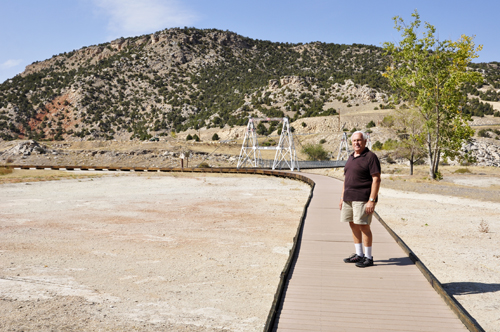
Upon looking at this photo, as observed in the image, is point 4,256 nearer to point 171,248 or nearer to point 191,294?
point 171,248

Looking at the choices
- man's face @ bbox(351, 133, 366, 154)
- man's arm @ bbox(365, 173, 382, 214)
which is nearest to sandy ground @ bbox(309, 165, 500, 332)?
man's arm @ bbox(365, 173, 382, 214)

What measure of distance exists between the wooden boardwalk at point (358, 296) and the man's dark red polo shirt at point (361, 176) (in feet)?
4.10

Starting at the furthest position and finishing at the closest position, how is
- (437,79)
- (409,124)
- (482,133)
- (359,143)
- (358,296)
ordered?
(482,133) < (409,124) < (437,79) < (359,143) < (358,296)

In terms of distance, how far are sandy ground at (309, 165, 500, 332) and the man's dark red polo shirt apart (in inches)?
88.1

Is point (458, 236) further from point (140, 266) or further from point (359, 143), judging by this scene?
point (140, 266)

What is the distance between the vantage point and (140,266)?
8.16m

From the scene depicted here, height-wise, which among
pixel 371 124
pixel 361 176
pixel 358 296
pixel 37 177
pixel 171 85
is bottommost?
pixel 37 177

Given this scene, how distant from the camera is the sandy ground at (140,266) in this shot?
5.55 meters

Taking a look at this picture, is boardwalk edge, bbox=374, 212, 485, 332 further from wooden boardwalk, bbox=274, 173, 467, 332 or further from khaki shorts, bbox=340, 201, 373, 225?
khaki shorts, bbox=340, 201, 373, 225

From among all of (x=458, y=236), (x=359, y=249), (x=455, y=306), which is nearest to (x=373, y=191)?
(x=359, y=249)

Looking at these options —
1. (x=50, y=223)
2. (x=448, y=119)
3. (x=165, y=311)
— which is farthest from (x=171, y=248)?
(x=448, y=119)

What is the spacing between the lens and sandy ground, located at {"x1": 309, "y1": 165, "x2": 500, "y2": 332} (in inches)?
254

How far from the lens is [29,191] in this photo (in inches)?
920

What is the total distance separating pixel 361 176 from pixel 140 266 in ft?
15.9
